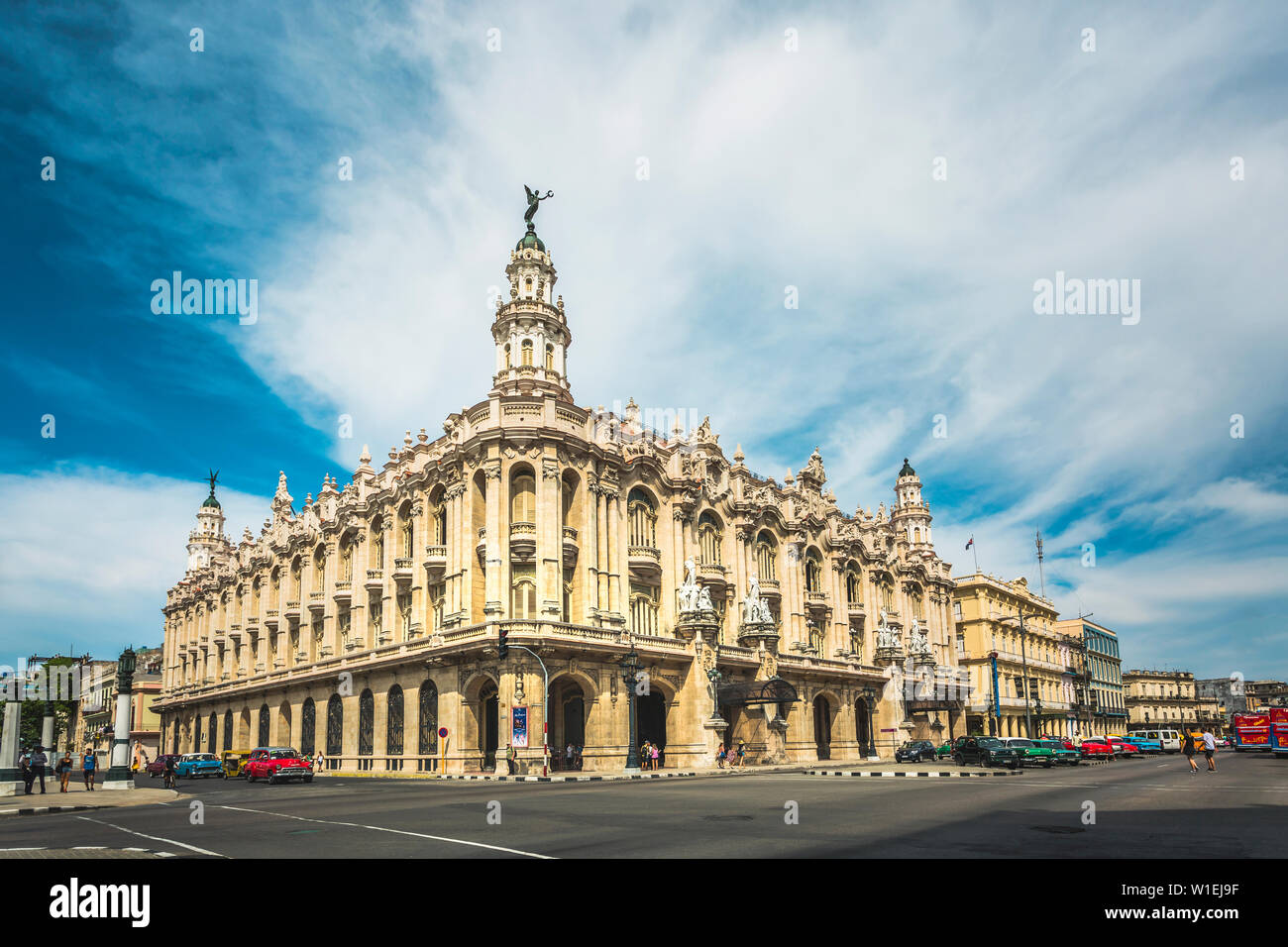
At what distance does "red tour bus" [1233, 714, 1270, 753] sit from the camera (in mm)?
57125

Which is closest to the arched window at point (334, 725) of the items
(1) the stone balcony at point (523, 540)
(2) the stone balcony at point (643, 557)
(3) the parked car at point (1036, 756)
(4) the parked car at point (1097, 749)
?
(1) the stone balcony at point (523, 540)

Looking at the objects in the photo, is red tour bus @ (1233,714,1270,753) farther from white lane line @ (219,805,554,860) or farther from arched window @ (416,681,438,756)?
white lane line @ (219,805,554,860)

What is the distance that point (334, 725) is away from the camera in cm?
5294

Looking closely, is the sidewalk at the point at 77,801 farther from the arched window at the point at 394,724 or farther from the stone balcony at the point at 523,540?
the stone balcony at the point at 523,540

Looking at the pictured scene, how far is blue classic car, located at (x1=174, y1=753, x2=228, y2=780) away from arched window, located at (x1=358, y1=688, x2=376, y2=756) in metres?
7.20

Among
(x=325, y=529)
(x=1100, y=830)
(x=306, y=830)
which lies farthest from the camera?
(x=325, y=529)

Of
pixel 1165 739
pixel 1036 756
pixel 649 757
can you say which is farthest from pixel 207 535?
pixel 1165 739
